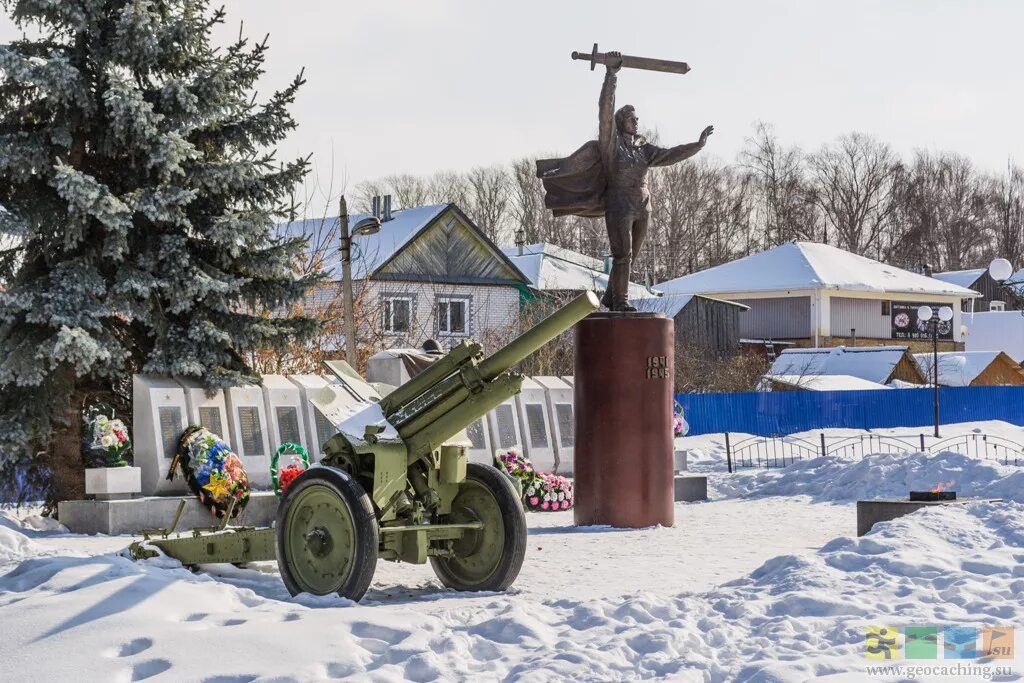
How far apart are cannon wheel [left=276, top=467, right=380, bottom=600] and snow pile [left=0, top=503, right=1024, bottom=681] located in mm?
211

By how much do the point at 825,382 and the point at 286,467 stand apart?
29701 mm

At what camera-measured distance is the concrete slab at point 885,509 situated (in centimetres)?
1218

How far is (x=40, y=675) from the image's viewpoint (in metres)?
7.04

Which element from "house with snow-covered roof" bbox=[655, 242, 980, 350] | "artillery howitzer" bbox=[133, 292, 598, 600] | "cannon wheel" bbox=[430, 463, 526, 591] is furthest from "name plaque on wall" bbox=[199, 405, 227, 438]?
"house with snow-covered roof" bbox=[655, 242, 980, 350]

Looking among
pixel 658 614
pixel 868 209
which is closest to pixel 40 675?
pixel 658 614

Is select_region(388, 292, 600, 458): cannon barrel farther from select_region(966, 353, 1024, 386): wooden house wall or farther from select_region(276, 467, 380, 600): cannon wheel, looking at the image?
select_region(966, 353, 1024, 386): wooden house wall

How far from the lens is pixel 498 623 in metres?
7.91

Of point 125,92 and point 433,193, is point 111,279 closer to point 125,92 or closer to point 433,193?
point 125,92

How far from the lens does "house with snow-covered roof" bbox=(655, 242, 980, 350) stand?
53.2 meters

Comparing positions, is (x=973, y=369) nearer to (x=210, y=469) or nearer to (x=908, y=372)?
(x=908, y=372)

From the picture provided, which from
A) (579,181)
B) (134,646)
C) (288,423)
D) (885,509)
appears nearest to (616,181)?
(579,181)

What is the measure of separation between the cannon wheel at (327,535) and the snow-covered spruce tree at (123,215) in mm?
5891

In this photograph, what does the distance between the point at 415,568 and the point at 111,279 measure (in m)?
5.99

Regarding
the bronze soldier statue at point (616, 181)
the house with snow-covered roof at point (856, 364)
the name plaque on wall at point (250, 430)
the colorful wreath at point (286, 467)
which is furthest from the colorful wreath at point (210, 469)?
the house with snow-covered roof at point (856, 364)
